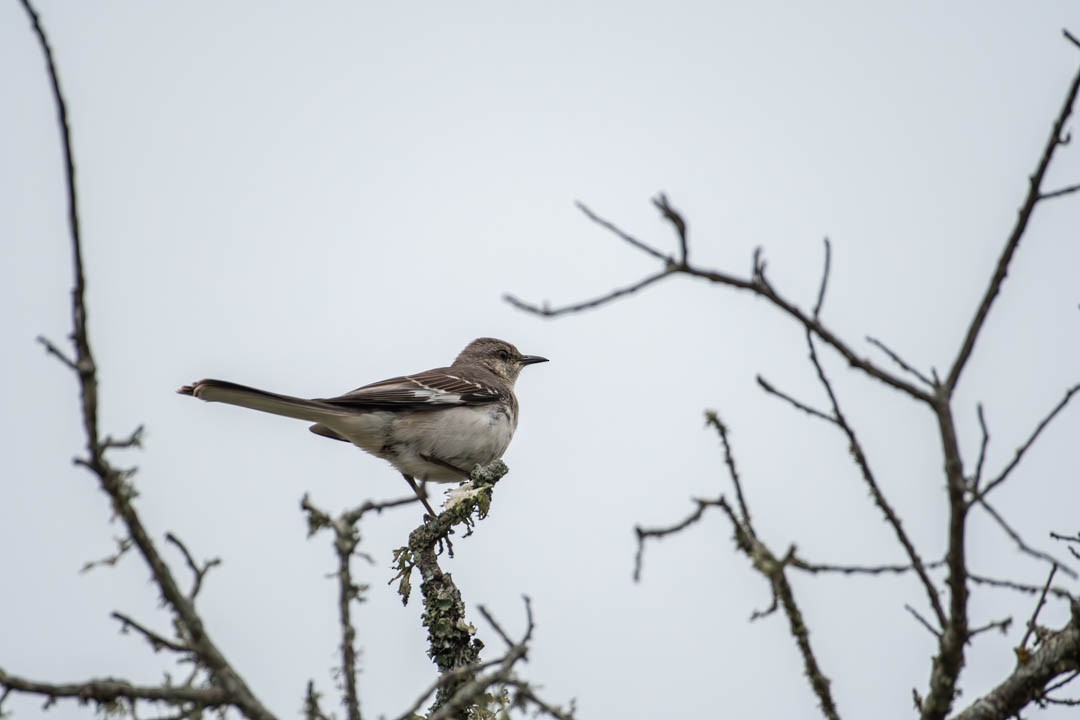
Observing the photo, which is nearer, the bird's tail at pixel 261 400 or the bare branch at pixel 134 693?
the bare branch at pixel 134 693

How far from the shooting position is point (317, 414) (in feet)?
22.2

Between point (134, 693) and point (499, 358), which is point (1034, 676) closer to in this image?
point (134, 693)

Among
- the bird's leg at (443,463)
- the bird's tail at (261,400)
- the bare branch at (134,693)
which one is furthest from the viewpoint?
the bird's leg at (443,463)

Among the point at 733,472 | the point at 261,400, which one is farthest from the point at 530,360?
the point at 733,472

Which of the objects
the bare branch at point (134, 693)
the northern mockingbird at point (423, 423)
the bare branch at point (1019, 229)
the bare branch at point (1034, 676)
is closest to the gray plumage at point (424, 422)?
the northern mockingbird at point (423, 423)

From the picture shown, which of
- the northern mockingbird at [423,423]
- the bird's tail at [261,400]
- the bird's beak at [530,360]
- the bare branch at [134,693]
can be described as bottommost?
the bare branch at [134,693]

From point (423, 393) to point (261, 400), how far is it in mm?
1943

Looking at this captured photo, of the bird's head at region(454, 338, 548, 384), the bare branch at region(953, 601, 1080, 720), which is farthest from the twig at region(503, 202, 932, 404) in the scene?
the bird's head at region(454, 338, 548, 384)

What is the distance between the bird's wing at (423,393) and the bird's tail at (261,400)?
14cm

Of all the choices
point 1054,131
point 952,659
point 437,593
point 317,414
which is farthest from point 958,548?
point 317,414

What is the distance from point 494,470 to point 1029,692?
3.31m

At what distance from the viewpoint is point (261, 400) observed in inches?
235

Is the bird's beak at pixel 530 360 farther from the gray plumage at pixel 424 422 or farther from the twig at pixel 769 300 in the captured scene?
the twig at pixel 769 300

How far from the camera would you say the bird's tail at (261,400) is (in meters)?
5.23
